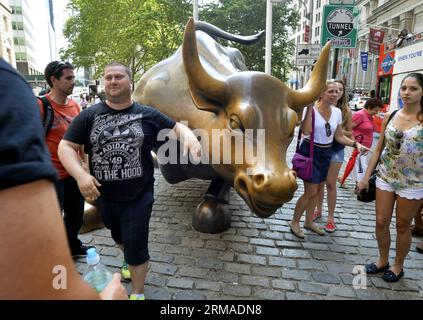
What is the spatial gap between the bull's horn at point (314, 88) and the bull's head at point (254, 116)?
1cm

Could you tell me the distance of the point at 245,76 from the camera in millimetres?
3311

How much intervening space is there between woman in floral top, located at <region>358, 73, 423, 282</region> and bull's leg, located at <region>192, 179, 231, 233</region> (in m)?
1.89

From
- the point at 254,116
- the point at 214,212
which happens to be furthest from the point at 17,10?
the point at 254,116

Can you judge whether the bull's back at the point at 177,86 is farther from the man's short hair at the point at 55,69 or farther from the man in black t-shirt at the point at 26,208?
the man in black t-shirt at the point at 26,208

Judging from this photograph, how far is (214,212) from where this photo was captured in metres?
4.58

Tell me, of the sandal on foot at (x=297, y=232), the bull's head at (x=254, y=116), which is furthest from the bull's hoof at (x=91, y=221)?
the sandal on foot at (x=297, y=232)

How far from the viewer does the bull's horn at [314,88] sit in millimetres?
3481

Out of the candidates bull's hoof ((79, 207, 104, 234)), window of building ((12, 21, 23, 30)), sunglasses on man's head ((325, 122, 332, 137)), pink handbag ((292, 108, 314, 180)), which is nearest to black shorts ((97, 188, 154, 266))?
bull's hoof ((79, 207, 104, 234))

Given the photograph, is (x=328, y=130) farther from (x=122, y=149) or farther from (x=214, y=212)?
(x=122, y=149)

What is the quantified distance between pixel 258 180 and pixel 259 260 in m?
1.38

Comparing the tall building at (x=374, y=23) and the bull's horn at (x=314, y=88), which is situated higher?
the tall building at (x=374, y=23)

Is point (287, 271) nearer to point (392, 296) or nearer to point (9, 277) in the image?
point (392, 296)
